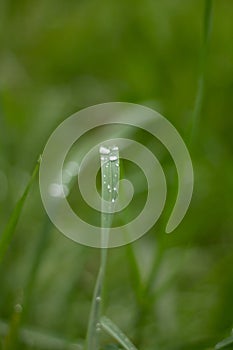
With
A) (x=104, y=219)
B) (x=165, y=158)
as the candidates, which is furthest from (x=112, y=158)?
(x=165, y=158)

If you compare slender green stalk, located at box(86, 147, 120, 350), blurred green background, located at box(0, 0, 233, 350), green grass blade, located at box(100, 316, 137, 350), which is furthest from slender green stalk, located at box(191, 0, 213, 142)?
green grass blade, located at box(100, 316, 137, 350)

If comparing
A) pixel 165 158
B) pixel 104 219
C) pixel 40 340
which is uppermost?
pixel 165 158

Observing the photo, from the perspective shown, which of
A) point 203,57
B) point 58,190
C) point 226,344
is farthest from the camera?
point 58,190

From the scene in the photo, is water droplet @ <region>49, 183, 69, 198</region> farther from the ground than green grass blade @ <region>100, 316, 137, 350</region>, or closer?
farther from the ground

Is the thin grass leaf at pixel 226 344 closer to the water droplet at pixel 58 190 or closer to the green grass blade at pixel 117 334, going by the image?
the green grass blade at pixel 117 334

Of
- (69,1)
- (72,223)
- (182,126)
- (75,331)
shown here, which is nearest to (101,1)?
(69,1)

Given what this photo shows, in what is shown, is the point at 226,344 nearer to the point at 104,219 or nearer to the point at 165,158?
the point at 104,219

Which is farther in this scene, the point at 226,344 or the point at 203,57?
the point at 203,57

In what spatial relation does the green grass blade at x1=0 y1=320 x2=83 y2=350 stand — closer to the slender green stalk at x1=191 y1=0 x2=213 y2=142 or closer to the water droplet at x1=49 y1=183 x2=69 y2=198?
the water droplet at x1=49 y1=183 x2=69 y2=198
